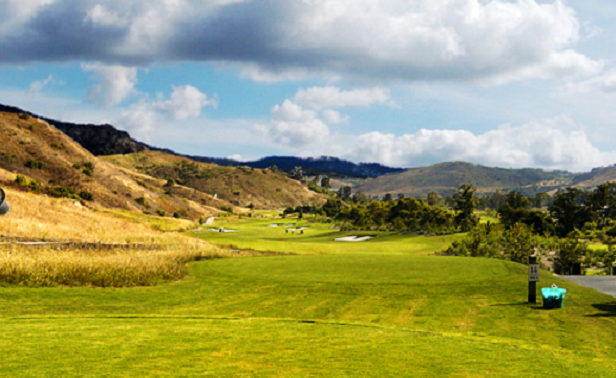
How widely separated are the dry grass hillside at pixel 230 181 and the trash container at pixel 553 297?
144m

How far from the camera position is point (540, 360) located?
315 inches

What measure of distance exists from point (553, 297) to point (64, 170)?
262 ft

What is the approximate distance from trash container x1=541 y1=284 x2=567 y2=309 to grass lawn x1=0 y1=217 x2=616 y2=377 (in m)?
0.27

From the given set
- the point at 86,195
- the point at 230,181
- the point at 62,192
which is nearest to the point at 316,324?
the point at 62,192

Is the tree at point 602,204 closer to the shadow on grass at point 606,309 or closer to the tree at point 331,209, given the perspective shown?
the shadow on grass at point 606,309

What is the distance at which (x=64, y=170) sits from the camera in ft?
265

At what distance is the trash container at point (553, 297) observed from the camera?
44.7 feet

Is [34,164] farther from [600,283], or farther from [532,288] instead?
[532,288]

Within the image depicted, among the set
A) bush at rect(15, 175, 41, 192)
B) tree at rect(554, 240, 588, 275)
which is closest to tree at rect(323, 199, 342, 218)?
bush at rect(15, 175, 41, 192)

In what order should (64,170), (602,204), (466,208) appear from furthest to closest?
(64,170) → (602,204) → (466,208)

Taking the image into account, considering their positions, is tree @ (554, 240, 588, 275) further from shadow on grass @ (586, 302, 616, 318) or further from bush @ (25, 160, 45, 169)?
bush @ (25, 160, 45, 169)

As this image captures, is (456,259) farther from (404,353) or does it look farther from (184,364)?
(184,364)

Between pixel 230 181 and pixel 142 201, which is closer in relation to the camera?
pixel 142 201

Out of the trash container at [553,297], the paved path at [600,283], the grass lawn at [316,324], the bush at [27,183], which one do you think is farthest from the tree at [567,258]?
the bush at [27,183]
